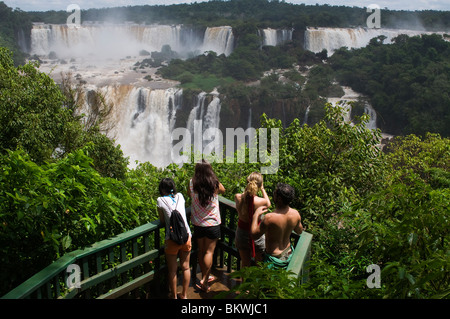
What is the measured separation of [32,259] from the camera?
2602mm

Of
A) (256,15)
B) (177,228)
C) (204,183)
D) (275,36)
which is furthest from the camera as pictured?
(256,15)

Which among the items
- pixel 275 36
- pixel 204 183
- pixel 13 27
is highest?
pixel 13 27

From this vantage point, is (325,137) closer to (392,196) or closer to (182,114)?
(392,196)

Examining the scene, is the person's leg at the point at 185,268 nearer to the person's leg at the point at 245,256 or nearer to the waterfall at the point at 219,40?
the person's leg at the point at 245,256

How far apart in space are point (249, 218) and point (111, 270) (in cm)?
110

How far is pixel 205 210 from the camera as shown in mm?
3438

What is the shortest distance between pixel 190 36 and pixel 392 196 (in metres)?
57.3

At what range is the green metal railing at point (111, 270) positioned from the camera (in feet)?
7.63

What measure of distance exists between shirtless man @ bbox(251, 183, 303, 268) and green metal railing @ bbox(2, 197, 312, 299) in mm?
119

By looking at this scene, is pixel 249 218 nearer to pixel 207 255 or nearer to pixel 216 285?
pixel 207 255

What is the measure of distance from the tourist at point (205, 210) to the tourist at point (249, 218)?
19 centimetres

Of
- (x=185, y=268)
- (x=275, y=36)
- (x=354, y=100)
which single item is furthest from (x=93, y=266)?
(x=275, y=36)
